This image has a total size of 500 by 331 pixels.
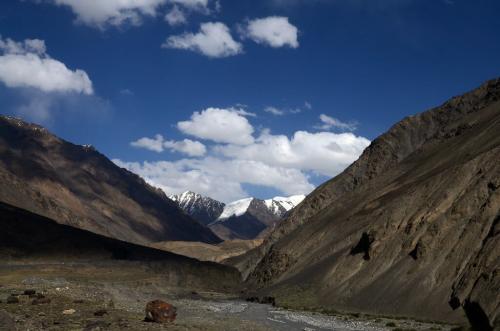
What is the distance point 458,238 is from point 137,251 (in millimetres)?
107368

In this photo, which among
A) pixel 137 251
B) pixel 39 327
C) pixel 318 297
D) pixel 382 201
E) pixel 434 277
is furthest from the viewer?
pixel 137 251

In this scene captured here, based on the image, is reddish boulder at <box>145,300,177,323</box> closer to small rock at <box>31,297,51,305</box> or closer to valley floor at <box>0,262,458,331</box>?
valley floor at <box>0,262,458,331</box>

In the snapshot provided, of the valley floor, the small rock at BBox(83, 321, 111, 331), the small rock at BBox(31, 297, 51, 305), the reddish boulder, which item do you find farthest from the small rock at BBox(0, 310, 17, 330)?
the small rock at BBox(31, 297, 51, 305)

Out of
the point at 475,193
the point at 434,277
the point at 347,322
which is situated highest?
the point at 475,193

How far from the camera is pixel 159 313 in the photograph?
34.0 m

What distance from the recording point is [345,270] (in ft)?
245

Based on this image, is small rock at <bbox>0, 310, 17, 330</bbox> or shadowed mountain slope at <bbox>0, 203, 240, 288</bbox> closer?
small rock at <bbox>0, 310, 17, 330</bbox>

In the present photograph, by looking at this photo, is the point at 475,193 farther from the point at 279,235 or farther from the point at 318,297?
the point at 279,235

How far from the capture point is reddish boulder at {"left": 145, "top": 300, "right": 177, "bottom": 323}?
33.9 m

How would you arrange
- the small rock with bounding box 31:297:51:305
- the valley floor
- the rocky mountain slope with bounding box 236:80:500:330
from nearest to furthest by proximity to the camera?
the valley floor
the small rock with bounding box 31:297:51:305
the rocky mountain slope with bounding box 236:80:500:330

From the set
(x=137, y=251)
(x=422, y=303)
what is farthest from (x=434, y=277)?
(x=137, y=251)

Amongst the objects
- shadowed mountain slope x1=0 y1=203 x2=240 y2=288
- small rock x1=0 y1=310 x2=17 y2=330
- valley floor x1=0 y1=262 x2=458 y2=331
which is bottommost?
valley floor x1=0 y1=262 x2=458 y2=331

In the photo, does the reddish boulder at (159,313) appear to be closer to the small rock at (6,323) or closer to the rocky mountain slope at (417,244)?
the small rock at (6,323)

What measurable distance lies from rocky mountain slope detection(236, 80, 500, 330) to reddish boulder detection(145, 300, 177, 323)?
17.3 metres
